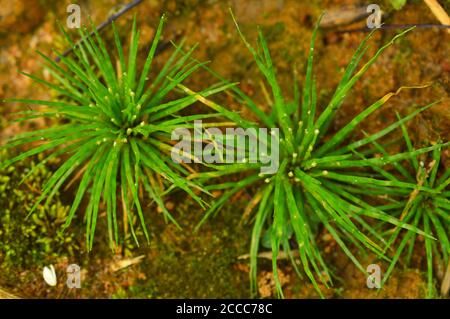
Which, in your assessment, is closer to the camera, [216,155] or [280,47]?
[216,155]

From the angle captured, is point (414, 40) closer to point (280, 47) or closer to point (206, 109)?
point (280, 47)

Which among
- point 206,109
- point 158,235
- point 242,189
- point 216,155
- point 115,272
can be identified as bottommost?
point 115,272
